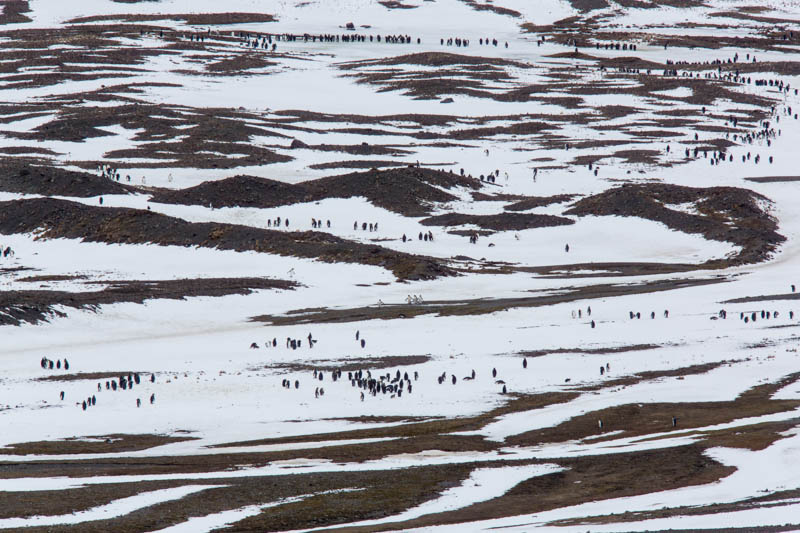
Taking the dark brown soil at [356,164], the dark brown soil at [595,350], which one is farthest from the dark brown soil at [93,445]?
the dark brown soil at [356,164]

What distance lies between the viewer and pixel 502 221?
310 feet

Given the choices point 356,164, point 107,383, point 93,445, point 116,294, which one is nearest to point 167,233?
point 116,294

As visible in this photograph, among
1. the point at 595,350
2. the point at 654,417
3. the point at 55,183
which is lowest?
the point at 595,350

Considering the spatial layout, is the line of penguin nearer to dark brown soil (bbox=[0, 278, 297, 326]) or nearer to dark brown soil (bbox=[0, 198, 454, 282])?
dark brown soil (bbox=[0, 278, 297, 326])

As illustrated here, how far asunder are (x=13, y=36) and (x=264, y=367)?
15677 cm

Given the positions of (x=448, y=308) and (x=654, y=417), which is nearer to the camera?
(x=654, y=417)

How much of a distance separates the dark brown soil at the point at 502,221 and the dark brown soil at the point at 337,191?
3.14 metres

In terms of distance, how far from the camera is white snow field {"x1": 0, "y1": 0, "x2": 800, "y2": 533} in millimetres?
31750

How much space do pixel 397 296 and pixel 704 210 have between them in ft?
122

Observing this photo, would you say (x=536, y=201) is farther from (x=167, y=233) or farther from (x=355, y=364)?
(x=355, y=364)

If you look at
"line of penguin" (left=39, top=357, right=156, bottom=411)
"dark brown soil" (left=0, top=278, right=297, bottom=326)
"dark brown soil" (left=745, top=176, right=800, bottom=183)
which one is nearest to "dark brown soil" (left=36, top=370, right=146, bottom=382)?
"line of penguin" (left=39, top=357, right=156, bottom=411)

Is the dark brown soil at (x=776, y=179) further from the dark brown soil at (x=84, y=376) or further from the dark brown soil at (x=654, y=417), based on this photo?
the dark brown soil at (x=84, y=376)

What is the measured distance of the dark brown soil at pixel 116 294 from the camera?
6365 cm

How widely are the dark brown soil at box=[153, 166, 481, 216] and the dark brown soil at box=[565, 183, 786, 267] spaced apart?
14.1 meters
